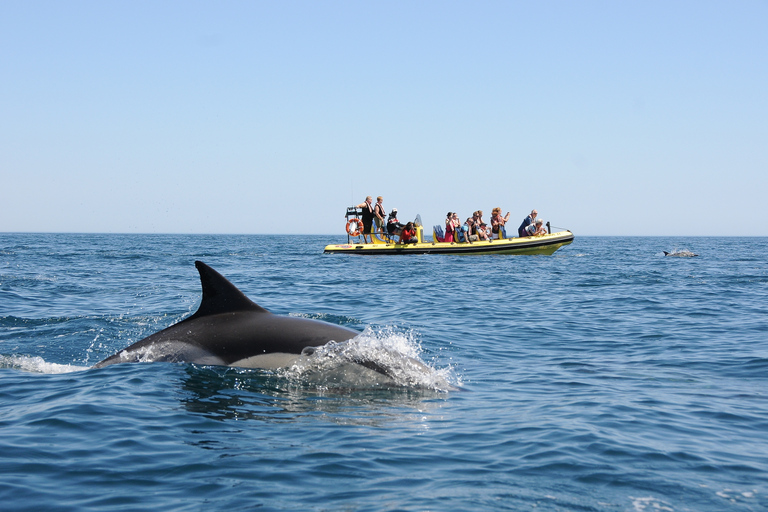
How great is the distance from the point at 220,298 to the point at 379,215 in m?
24.9

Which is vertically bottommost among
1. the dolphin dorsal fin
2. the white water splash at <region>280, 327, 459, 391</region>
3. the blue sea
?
the blue sea

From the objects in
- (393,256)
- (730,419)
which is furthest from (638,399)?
(393,256)

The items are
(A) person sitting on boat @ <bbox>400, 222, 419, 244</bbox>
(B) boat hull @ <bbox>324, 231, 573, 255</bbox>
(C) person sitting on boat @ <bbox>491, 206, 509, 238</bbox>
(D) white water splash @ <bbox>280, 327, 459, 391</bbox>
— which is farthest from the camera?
(C) person sitting on boat @ <bbox>491, 206, 509, 238</bbox>

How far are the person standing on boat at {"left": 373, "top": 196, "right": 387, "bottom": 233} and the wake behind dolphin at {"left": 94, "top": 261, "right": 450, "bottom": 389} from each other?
24.4m

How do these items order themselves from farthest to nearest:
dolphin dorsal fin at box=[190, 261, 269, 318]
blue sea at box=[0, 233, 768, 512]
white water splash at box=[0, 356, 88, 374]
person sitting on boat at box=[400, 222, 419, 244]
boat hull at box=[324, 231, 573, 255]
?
person sitting on boat at box=[400, 222, 419, 244] < boat hull at box=[324, 231, 573, 255] < white water splash at box=[0, 356, 88, 374] < dolphin dorsal fin at box=[190, 261, 269, 318] < blue sea at box=[0, 233, 768, 512]

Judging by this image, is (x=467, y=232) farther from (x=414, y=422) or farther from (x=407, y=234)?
(x=414, y=422)

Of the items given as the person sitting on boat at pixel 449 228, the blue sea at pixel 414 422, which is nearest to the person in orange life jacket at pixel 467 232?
the person sitting on boat at pixel 449 228

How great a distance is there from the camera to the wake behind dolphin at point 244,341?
22.4 ft

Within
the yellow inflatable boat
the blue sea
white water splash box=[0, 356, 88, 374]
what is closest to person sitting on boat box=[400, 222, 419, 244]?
the yellow inflatable boat

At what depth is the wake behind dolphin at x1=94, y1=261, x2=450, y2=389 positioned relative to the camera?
6.82 metres

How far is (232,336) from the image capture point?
6988mm

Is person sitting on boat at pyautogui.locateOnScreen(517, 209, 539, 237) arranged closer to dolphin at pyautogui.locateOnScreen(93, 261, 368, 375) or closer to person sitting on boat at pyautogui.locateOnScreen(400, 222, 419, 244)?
person sitting on boat at pyautogui.locateOnScreen(400, 222, 419, 244)

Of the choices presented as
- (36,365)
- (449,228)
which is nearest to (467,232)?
(449,228)

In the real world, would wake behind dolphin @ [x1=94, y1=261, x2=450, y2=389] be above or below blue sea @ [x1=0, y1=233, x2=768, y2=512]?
above
